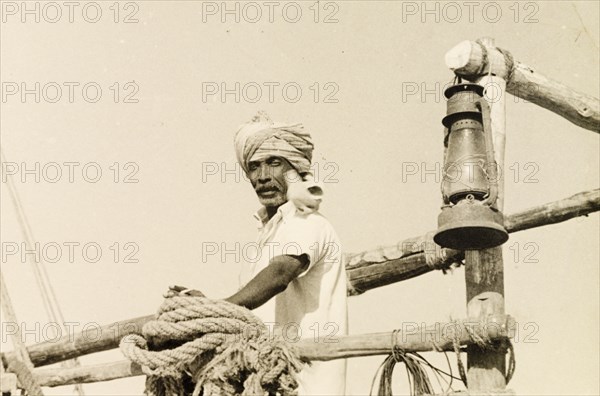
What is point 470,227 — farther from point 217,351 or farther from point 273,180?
point 217,351

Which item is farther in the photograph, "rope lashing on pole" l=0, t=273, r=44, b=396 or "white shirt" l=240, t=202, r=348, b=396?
"rope lashing on pole" l=0, t=273, r=44, b=396

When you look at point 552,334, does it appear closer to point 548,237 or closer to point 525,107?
point 548,237

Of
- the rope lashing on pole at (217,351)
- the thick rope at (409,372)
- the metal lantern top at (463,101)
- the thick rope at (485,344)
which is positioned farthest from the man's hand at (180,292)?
the metal lantern top at (463,101)

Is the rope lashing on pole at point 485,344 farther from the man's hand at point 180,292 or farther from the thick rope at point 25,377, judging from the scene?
the thick rope at point 25,377

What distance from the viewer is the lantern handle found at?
16.3ft

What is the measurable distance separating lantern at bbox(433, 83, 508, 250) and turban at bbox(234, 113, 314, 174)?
651 millimetres

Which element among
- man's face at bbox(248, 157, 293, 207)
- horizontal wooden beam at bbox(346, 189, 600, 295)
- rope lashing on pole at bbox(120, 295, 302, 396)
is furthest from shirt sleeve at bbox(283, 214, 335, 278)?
horizontal wooden beam at bbox(346, 189, 600, 295)

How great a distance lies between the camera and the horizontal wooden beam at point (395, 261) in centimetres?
636

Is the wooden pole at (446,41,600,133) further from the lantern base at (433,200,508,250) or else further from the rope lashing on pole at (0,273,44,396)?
the rope lashing on pole at (0,273,44,396)

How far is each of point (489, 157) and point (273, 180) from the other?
95cm

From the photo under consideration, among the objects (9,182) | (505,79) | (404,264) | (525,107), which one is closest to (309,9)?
(525,107)

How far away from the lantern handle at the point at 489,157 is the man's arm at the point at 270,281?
0.80 metres

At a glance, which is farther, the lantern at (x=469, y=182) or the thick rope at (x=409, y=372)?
the lantern at (x=469, y=182)

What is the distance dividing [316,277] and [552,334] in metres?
6.86
